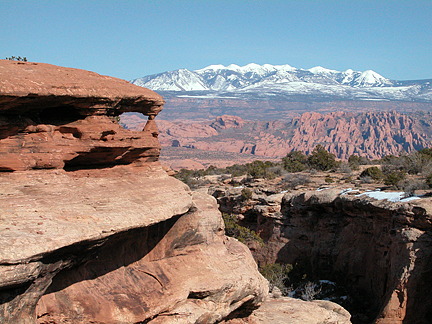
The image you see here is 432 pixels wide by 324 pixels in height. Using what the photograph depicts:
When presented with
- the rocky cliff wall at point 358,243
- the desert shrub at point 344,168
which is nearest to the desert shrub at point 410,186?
the rocky cliff wall at point 358,243

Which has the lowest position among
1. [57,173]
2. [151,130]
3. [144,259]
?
[144,259]

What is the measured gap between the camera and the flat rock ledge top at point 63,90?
862 cm

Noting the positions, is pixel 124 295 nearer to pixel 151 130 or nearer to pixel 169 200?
pixel 169 200

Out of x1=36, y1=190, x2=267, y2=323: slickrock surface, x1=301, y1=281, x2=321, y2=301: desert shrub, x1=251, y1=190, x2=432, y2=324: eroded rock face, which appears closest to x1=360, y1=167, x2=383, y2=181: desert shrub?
x1=251, y1=190, x2=432, y2=324: eroded rock face

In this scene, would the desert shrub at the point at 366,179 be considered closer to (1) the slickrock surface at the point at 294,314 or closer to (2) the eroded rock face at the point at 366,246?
(2) the eroded rock face at the point at 366,246

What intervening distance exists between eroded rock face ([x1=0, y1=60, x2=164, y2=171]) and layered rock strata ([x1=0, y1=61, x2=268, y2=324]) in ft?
0.09

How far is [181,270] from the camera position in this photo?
37.1 feet

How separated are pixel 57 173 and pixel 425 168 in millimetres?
26492

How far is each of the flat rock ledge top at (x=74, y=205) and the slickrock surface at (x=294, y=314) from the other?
191 inches

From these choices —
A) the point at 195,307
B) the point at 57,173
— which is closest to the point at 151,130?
the point at 57,173

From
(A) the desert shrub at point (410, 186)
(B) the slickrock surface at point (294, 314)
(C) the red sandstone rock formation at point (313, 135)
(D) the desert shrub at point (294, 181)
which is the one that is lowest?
(C) the red sandstone rock formation at point (313, 135)

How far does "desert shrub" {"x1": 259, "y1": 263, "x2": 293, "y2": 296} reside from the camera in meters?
20.5

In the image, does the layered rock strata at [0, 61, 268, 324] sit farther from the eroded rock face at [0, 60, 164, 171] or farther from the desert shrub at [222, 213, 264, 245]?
the desert shrub at [222, 213, 264, 245]

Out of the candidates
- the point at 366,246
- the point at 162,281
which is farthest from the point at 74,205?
the point at 366,246
